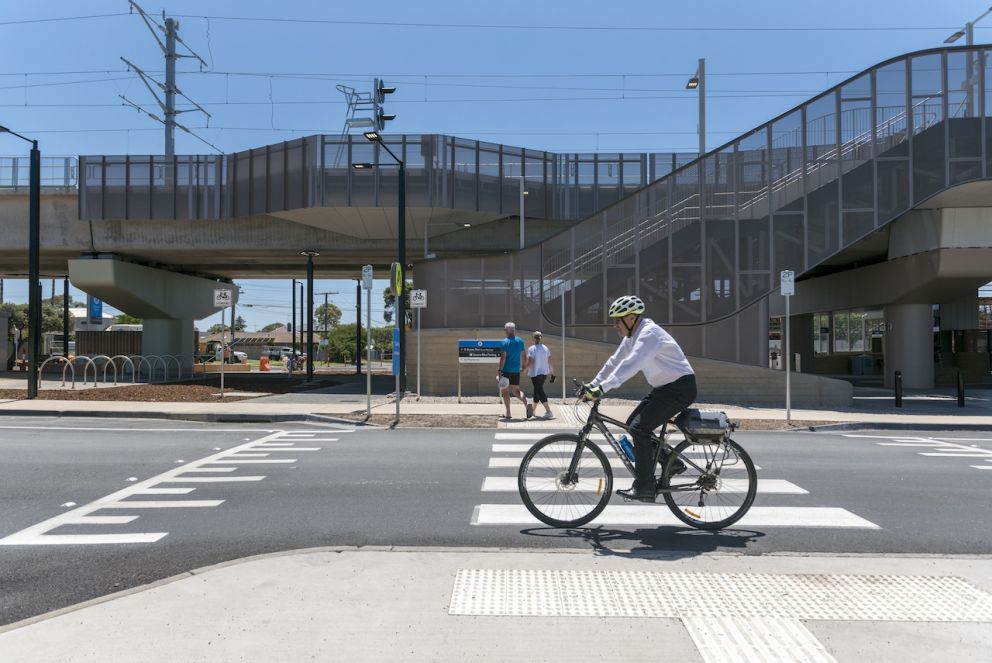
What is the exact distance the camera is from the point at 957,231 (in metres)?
18.8

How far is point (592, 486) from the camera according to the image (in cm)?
582

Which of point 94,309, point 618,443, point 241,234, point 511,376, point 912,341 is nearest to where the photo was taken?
point 618,443

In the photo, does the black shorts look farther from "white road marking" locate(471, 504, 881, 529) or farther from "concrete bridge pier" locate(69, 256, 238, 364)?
"concrete bridge pier" locate(69, 256, 238, 364)

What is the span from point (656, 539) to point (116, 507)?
4958 millimetres

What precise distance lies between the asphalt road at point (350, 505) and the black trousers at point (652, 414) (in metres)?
0.57

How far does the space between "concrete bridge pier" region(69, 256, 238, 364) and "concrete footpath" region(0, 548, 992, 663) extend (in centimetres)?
2325

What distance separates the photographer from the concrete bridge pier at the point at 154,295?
2734cm

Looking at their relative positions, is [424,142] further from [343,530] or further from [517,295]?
[343,530]

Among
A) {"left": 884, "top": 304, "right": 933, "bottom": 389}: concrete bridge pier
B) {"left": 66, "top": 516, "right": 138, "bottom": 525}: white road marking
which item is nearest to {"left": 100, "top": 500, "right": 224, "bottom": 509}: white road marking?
{"left": 66, "top": 516, "right": 138, "bottom": 525}: white road marking

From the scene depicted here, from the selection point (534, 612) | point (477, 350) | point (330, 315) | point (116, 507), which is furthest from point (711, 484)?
point (330, 315)

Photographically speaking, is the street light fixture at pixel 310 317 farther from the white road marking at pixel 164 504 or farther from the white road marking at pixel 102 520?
the white road marking at pixel 102 520

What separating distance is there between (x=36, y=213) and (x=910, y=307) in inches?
984

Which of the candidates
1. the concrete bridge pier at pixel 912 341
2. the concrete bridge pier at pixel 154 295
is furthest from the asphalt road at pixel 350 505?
the concrete bridge pier at pixel 154 295

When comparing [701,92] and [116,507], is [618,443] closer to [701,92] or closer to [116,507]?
[116,507]
